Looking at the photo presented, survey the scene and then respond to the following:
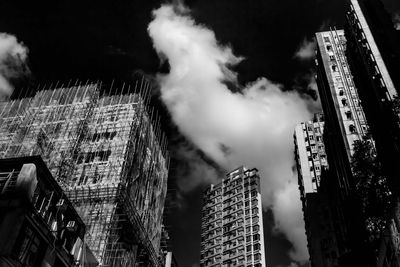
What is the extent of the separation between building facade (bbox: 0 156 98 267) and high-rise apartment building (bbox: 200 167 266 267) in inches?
2015

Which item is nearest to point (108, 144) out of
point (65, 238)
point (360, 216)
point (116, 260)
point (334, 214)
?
point (116, 260)

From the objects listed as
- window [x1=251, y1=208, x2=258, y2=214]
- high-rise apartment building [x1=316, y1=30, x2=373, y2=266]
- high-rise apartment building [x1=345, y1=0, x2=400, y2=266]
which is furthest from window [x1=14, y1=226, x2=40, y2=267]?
window [x1=251, y1=208, x2=258, y2=214]

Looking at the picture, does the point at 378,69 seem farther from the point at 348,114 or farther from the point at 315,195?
the point at 315,195

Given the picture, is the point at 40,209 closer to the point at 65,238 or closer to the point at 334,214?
the point at 65,238

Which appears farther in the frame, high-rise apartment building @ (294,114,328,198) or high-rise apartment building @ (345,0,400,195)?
high-rise apartment building @ (294,114,328,198)

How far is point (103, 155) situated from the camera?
3341 cm

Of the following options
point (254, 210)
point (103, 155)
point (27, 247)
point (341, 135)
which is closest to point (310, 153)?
point (254, 210)

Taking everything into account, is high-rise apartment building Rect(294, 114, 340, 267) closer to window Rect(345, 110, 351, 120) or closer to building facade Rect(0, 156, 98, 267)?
window Rect(345, 110, 351, 120)

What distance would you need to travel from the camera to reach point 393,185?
22094 mm

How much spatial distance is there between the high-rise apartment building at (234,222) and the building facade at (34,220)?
51182 mm

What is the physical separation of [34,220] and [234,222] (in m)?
62.9

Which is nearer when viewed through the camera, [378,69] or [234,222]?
[378,69]

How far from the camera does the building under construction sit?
2941 centimetres

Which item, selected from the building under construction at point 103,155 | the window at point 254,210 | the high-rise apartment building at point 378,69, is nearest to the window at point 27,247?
the building under construction at point 103,155
